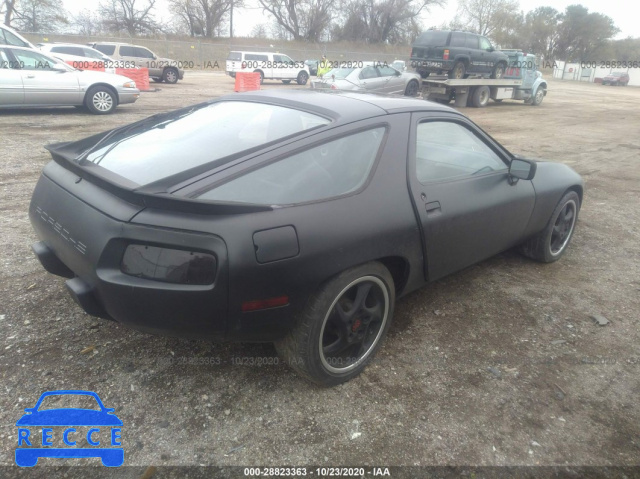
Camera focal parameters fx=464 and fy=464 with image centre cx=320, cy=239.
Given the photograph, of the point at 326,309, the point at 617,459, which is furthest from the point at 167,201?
the point at 617,459

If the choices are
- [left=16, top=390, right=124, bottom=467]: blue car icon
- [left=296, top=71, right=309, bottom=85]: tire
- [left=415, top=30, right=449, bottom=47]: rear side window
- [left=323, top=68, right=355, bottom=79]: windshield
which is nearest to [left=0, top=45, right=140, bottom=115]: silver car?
[left=323, top=68, right=355, bottom=79]: windshield

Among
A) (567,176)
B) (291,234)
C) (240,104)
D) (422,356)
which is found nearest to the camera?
(291,234)

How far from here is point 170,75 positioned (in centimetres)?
2206

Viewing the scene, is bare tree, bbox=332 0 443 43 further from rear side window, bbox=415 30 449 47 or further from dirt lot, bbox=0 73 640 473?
dirt lot, bbox=0 73 640 473

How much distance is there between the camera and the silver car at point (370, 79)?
1559 centimetres

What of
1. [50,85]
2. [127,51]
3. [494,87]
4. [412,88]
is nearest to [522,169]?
[50,85]

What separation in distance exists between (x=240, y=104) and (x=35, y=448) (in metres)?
2.22

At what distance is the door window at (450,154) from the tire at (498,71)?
17913mm

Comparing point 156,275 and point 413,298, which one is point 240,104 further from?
point 413,298

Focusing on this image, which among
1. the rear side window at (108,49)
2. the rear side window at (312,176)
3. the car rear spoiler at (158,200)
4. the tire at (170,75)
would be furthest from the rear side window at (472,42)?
the car rear spoiler at (158,200)

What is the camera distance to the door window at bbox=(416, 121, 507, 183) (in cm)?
291

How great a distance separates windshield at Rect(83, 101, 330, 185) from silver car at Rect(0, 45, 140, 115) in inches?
350

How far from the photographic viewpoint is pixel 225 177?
214 centimetres

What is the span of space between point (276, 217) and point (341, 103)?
A: 1.11 metres
